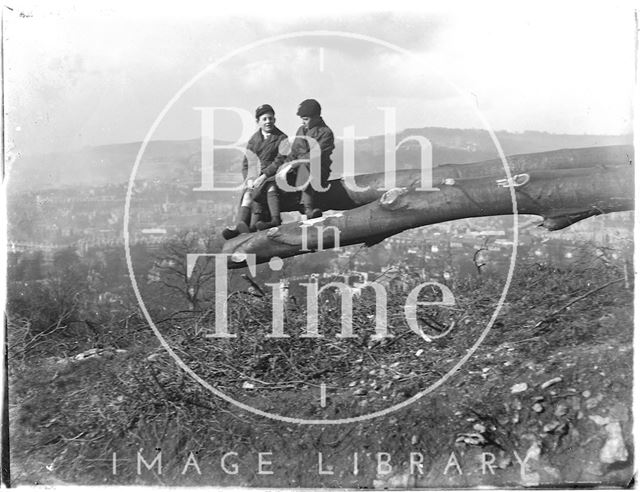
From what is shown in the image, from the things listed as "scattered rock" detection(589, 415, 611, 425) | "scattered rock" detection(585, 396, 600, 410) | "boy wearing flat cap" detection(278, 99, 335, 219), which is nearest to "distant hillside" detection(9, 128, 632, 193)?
"boy wearing flat cap" detection(278, 99, 335, 219)

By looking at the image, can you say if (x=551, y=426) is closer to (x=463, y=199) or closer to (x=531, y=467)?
(x=531, y=467)

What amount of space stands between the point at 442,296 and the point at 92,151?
2.58 m

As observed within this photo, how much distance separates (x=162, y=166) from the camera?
4520 millimetres

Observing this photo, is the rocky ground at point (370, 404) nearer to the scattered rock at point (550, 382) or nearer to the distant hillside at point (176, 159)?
the scattered rock at point (550, 382)

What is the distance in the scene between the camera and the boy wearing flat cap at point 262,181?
4430mm

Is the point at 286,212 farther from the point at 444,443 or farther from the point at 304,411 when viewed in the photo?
the point at 444,443

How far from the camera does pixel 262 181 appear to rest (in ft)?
14.6

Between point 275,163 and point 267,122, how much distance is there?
0.91ft

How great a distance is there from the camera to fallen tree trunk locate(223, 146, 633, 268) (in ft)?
14.3

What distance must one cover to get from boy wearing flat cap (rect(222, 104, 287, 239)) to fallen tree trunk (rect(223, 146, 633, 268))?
0.28 feet

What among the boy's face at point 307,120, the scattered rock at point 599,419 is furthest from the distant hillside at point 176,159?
the scattered rock at point 599,419

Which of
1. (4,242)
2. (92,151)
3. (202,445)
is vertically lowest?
(202,445)

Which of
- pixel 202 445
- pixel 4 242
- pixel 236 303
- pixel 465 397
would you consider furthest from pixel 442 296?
pixel 4 242

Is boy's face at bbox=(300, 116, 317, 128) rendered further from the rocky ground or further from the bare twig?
the bare twig
